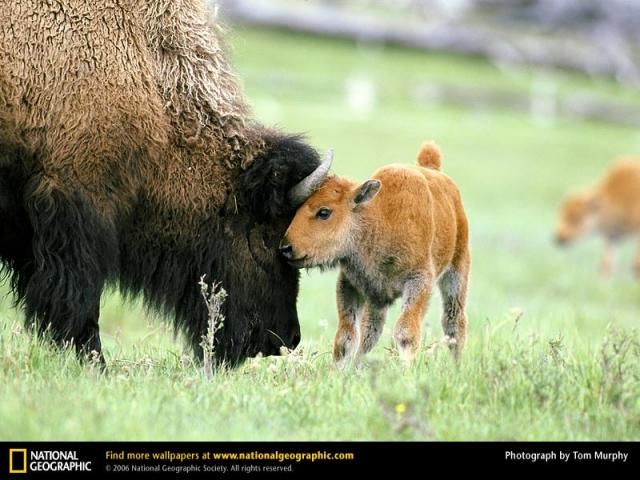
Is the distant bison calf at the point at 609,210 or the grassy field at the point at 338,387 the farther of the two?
the distant bison calf at the point at 609,210

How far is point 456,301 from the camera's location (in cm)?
789

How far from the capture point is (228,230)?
292 inches

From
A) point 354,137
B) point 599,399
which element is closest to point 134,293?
point 599,399

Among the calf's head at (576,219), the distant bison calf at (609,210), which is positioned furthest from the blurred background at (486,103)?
the distant bison calf at (609,210)

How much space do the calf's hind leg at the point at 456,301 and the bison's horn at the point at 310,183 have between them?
1271 millimetres

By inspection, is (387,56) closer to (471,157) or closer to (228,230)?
(471,157)

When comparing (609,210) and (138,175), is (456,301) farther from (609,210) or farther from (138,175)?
(609,210)

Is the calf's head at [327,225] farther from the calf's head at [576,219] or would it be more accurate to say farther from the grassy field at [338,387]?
the calf's head at [576,219]

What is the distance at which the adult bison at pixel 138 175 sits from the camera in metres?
6.86

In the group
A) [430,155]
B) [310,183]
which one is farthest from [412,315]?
[430,155]

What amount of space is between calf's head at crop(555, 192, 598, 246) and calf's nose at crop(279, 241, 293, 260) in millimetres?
16429

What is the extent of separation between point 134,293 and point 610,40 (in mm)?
44903

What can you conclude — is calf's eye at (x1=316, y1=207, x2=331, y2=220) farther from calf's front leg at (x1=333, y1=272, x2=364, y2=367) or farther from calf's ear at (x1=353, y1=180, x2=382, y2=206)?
calf's front leg at (x1=333, y1=272, x2=364, y2=367)
